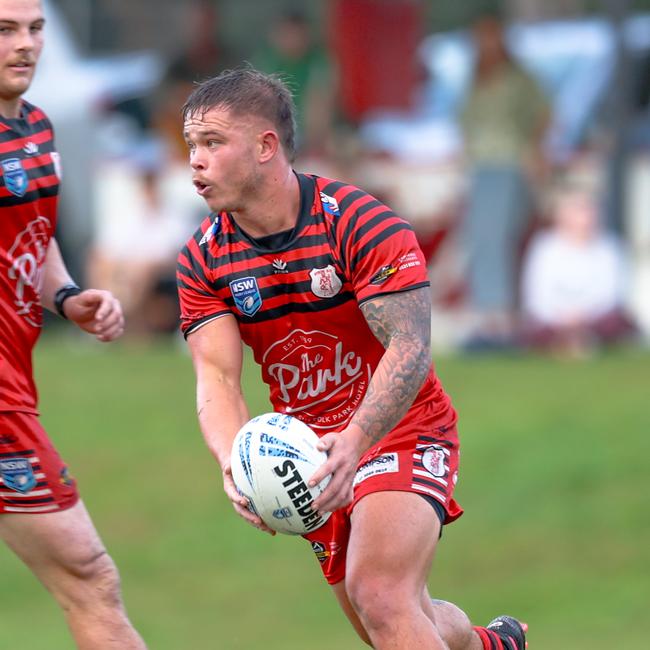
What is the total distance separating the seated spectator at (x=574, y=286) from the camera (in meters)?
13.2

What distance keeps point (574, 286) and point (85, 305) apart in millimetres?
7189

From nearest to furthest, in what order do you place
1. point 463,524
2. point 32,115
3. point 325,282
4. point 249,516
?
point 249,516 < point 325,282 < point 32,115 < point 463,524

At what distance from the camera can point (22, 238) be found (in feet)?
21.1

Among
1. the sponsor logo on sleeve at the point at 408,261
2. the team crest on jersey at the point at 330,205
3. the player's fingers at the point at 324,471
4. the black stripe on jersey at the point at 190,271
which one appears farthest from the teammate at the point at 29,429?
the sponsor logo on sleeve at the point at 408,261

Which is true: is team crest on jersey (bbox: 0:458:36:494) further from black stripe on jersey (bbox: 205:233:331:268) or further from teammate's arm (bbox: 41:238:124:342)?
black stripe on jersey (bbox: 205:233:331:268)

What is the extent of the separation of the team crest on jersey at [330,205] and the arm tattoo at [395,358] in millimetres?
389

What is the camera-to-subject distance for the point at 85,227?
703 inches

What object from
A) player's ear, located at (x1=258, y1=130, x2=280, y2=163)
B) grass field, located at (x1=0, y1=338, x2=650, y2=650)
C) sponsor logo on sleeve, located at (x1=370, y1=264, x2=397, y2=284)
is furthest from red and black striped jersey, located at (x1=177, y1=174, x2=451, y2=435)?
grass field, located at (x1=0, y1=338, x2=650, y2=650)

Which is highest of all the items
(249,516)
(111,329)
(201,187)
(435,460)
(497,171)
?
(201,187)

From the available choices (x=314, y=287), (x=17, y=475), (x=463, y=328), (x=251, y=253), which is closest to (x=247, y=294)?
Answer: (x=251, y=253)

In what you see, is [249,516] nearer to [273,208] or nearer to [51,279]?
[273,208]

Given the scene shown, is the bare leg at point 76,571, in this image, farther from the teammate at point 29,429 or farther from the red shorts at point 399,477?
the red shorts at point 399,477

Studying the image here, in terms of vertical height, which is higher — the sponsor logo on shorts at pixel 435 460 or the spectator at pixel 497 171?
the sponsor logo on shorts at pixel 435 460

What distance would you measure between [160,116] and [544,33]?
391cm
